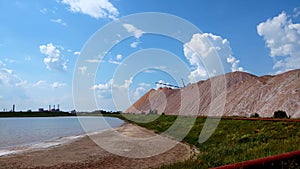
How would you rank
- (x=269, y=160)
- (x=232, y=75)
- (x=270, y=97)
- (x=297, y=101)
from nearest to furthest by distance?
(x=269, y=160)
(x=297, y=101)
(x=270, y=97)
(x=232, y=75)

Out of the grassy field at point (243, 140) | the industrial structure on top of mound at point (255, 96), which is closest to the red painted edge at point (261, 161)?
the grassy field at point (243, 140)

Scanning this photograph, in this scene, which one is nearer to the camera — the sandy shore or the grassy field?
the grassy field

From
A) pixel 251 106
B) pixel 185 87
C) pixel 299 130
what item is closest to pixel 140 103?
pixel 185 87

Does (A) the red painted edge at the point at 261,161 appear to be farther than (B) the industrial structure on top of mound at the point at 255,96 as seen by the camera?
No

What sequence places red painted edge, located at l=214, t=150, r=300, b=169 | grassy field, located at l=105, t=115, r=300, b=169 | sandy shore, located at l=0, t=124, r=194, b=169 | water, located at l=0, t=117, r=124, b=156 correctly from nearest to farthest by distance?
red painted edge, located at l=214, t=150, r=300, b=169, grassy field, located at l=105, t=115, r=300, b=169, sandy shore, located at l=0, t=124, r=194, b=169, water, located at l=0, t=117, r=124, b=156

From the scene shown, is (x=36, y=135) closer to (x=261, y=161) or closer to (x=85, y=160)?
(x=85, y=160)

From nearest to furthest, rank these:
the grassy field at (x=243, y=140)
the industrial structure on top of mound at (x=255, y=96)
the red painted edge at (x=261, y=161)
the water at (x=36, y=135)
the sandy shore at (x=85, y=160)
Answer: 1. the red painted edge at (x=261, y=161)
2. the grassy field at (x=243, y=140)
3. the sandy shore at (x=85, y=160)
4. the water at (x=36, y=135)
5. the industrial structure on top of mound at (x=255, y=96)

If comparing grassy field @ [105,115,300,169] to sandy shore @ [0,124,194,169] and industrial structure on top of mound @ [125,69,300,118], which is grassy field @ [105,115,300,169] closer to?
sandy shore @ [0,124,194,169]

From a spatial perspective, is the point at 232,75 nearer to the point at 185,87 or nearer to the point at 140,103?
the point at 185,87

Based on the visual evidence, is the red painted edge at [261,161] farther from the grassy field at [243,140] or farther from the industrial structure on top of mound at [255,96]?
the industrial structure on top of mound at [255,96]

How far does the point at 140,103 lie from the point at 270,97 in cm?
11817

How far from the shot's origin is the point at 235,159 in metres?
11.6

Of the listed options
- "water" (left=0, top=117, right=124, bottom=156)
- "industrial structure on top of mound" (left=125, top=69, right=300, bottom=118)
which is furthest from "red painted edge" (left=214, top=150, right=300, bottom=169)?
"industrial structure on top of mound" (left=125, top=69, right=300, bottom=118)

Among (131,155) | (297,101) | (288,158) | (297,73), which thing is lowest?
(131,155)
